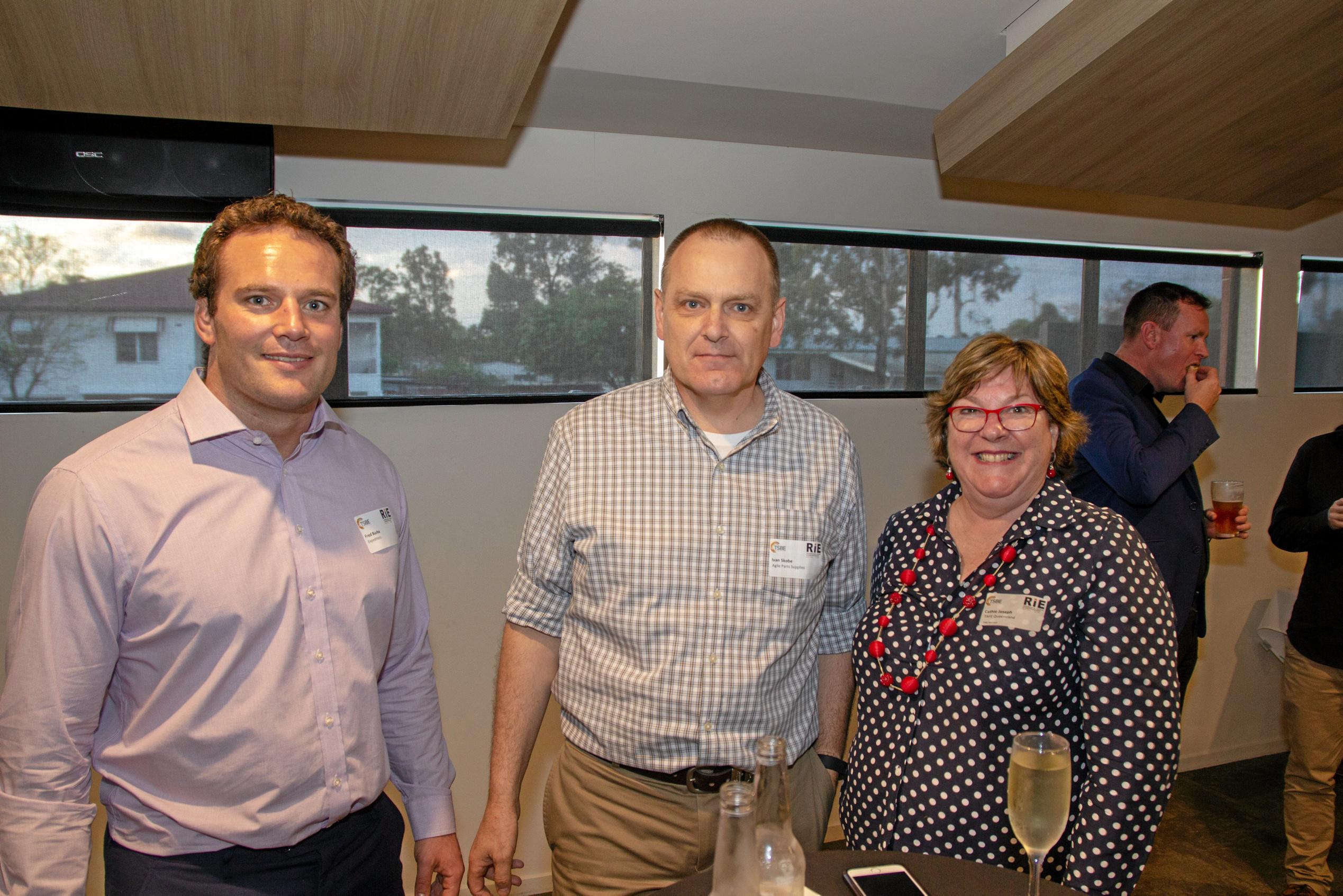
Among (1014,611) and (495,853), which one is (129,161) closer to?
(495,853)

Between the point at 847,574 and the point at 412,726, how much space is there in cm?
97

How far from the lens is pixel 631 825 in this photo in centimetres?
168

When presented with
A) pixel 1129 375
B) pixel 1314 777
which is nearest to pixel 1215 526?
pixel 1129 375

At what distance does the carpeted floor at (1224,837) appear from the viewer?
3328mm

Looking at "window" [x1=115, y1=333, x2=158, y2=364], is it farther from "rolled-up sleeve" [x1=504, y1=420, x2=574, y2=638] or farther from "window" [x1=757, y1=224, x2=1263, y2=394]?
"window" [x1=757, y1=224, x2=1263, y2=394]

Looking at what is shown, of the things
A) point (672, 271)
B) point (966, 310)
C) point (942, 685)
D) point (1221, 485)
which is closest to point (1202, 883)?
point (1221, 485)

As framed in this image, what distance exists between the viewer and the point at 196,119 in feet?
7.70

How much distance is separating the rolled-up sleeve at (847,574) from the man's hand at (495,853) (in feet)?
2.48

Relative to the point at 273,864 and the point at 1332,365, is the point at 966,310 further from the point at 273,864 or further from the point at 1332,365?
the point at 273,864

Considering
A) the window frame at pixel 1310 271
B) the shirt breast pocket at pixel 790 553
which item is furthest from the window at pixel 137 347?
the window frame at pixel 1310 271

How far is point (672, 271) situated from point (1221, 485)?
2.31 metres

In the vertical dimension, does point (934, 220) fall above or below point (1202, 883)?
above

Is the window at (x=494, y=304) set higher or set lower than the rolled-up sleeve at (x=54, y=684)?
higher

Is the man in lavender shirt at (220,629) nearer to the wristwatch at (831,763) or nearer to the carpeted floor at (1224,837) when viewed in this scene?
the wristwatch at (831,763)
